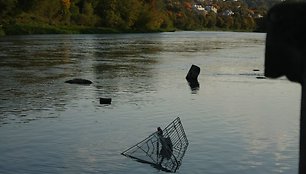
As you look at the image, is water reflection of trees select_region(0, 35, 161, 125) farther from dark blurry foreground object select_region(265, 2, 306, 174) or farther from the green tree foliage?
the green tree foliage

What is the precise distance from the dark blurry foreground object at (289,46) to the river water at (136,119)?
1610cm

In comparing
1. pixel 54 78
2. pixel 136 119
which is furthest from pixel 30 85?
pixel 136 119

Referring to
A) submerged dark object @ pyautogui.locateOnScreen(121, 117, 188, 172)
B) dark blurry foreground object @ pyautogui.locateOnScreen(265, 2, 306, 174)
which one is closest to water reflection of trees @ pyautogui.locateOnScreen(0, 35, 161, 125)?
submerged dark object @ pyautogui.locateOnScreen(121, 117, 188, 172)

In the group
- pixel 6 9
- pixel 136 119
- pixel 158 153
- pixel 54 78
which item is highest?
pixel 6 9

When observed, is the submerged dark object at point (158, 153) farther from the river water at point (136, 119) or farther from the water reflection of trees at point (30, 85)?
the water reflection of trees at point (30, 85)

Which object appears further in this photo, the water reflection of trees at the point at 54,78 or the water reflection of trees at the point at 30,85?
the water reflection of trees at the point at 54,78

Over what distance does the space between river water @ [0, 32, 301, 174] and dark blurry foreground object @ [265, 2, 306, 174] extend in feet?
52.8

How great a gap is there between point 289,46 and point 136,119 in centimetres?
2721

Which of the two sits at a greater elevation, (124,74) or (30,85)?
(30,85)

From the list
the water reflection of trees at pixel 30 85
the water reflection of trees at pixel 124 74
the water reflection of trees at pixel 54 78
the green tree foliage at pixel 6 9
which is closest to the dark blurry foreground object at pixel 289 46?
the water reflection of trees at pixel 30 85

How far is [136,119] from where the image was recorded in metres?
29.8

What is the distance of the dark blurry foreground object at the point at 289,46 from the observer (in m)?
2.62

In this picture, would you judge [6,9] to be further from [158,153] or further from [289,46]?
[289,46]

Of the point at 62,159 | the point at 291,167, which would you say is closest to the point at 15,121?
the point at 62,159
